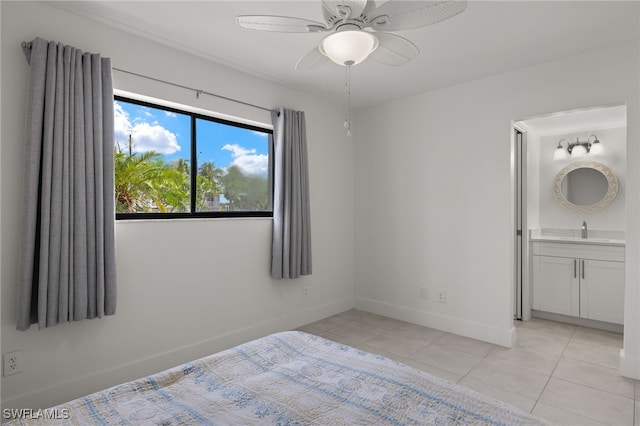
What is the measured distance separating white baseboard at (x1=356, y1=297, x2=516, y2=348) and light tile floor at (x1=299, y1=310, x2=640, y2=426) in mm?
83

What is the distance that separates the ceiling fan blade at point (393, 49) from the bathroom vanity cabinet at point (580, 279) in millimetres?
3292

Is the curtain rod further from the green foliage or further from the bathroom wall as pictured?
the bathroom wall

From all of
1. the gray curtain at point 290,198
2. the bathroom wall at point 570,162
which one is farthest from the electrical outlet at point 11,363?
the bathroom wall at point 570,162

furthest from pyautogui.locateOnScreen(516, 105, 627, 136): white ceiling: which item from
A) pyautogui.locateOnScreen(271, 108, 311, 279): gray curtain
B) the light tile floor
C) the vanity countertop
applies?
pyautogui.locateOnScreen(271, 108, 311, 279): gray curtain

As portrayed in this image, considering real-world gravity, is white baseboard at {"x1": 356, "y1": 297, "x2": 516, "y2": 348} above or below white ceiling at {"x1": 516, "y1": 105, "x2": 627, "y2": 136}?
below

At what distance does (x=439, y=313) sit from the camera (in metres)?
3.80

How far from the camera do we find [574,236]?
4445 millimetres

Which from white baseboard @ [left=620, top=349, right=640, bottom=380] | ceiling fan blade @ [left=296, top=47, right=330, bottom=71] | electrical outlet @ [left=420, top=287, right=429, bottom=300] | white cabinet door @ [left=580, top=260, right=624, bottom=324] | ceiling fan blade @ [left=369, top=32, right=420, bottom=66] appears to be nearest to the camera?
ceiling fan blade @ [left=369, top=32, right=420, bottom=66]

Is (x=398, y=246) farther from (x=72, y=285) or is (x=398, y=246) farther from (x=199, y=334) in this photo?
(x=72, y=285)

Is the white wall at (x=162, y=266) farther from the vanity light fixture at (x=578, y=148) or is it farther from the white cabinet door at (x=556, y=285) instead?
the vanity light fixture at (x=578, y=148)

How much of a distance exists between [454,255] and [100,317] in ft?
10.3

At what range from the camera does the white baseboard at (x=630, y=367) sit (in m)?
2.64

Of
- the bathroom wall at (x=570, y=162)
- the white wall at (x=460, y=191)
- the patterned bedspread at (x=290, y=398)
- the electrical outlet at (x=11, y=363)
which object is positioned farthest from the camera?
the bathroom wall at (x=570, y=162)

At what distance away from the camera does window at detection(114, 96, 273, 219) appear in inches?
107
